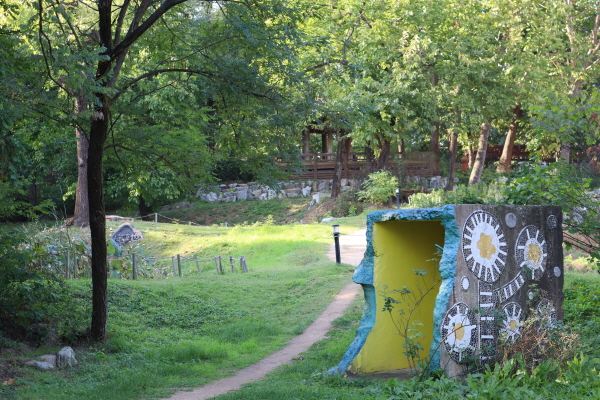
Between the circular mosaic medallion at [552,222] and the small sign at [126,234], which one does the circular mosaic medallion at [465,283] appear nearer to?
the circular mosaic medallion at [552,222]

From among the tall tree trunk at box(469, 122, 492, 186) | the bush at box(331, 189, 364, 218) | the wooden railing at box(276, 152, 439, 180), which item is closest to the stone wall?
the wooden railing at box(276, 152, 439, 180)

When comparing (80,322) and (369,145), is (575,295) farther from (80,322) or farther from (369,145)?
(369,145)

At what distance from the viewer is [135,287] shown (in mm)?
11867

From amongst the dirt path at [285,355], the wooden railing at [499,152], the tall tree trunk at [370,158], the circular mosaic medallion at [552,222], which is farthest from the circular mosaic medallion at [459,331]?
the wooden railing at [499,152]

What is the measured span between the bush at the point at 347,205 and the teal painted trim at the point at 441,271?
20164 mm

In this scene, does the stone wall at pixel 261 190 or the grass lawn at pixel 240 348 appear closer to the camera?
the grass lawn at pixel 240 348

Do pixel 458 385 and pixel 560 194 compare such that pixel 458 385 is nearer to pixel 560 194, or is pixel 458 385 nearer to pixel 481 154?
pixel 560 194

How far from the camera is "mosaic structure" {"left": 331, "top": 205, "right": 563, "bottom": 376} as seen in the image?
627 cm

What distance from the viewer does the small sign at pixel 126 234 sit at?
69.1 feet

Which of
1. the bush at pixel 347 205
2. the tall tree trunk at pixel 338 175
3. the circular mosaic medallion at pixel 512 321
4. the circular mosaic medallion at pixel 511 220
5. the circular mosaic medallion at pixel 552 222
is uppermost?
the tall tree trunk at pixel 338 175

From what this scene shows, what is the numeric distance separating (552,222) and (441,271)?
6.19ft

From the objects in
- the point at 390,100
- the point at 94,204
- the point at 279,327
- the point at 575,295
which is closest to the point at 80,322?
the point at 94,204

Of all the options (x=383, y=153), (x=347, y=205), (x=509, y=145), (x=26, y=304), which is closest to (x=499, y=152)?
(x=509, y=145)

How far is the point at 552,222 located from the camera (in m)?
7.25
